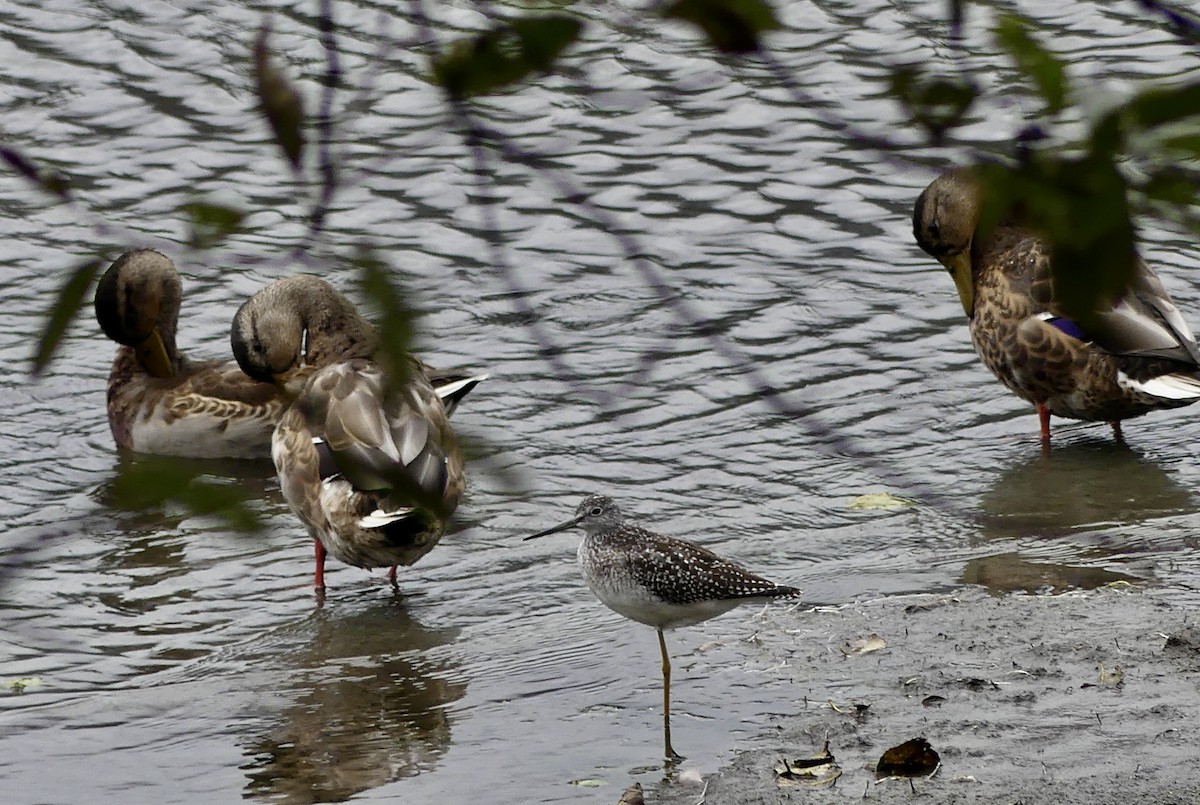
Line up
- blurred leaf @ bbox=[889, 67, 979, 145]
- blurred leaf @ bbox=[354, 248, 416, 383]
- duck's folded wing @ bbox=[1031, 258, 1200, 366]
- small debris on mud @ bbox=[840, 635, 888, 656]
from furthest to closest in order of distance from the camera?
duck's folded wing @ bbox=[1031, 258, 1200, 366] < small debris on mud @ bbox=[840, 635, 888, 656] < blurred leaf @ bbox=[889, 67, 979, 145] < blurred leaf @ bbox=[354, 248, 416, 383]

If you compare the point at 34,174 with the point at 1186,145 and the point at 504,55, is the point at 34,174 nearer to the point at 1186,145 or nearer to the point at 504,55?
the point at 504,55

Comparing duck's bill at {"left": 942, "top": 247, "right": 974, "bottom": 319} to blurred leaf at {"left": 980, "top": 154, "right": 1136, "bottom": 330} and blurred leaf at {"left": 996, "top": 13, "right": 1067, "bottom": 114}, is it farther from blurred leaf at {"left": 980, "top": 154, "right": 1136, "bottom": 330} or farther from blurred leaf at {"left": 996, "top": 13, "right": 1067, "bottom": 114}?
blurred leaf at {"left": 980, "top": 154, "right": 1136, "bottom": 330}

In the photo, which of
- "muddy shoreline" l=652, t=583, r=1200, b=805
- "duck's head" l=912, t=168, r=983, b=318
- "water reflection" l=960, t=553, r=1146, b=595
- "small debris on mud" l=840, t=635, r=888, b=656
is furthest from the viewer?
"duck's head" l=912, t=168, r=983, b=318

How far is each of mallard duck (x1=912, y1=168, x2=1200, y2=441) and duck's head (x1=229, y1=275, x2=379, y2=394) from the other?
3200 millimetres

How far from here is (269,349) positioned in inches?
367

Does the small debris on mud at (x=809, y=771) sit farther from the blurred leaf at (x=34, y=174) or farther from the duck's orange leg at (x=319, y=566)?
the blurred leaf at (x=34, y=174)

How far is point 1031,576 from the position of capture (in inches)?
294

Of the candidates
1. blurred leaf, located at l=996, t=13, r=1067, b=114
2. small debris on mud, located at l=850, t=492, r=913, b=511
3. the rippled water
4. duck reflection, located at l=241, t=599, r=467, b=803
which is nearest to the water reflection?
the rippled water

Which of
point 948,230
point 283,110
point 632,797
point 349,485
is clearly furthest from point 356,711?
point 283,110

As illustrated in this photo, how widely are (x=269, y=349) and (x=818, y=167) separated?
5.16 m

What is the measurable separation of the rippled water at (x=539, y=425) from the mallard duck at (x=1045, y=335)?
362mm

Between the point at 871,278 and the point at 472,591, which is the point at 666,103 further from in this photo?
the point at 472,591

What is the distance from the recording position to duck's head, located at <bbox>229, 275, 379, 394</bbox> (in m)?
9.14

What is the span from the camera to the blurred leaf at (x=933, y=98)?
6.10ft
